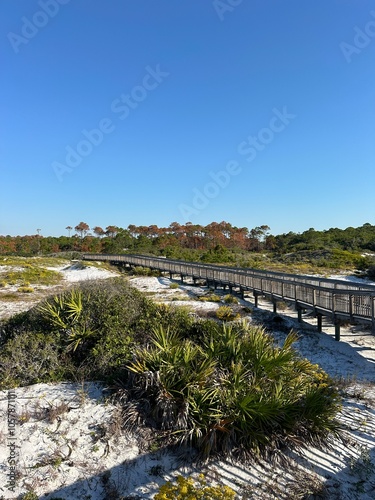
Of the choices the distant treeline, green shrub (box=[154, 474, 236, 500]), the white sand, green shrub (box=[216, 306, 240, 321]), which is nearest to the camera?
green shrub (box=[154, 474, 236, 500])

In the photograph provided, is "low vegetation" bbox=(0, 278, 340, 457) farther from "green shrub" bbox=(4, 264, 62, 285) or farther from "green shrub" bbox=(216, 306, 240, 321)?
"green shrub" bbox=(4, 264, 62, 285)

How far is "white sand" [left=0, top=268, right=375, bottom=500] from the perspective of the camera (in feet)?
13.1

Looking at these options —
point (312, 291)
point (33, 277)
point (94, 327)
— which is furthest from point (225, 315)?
point (33, 277)

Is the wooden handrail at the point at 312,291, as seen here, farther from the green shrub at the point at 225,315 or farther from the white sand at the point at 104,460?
the white sand at the point at 104,460

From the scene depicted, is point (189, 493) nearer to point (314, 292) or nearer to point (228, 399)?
point (228, 399)

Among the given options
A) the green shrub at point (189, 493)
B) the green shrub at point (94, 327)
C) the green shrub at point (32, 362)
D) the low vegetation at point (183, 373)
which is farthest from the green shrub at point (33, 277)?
the green shrub at point (189, 493)

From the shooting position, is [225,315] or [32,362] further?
[225,315]

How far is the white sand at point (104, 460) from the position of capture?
3982 mm

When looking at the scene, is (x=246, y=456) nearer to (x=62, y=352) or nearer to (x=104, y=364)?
(x=104, y=364)

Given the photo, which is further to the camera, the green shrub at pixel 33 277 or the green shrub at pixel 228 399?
the green shrub at pixel 33 277

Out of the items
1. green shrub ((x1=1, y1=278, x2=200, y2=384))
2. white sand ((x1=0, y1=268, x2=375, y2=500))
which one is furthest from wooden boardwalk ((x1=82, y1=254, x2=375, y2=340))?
green shrub ((x1=1, y1=278, x2=200, y2=384))

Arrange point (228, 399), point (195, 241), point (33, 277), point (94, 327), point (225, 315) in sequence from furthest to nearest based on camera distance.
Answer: point (195, 241)
point (33, 277)
point (225, 315)
point (94, 327)
point (228, 399)

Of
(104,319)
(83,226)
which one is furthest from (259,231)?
(104,319)

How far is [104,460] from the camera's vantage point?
4.33 m
